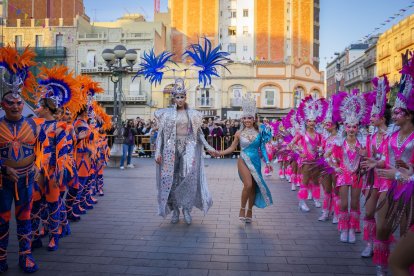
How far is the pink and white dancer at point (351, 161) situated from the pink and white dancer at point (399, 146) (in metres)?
1.46

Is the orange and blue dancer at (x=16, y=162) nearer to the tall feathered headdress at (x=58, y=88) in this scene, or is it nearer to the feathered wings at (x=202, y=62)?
the tall feathered headdress at (x=58, y=88)

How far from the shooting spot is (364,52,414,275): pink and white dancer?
366cm

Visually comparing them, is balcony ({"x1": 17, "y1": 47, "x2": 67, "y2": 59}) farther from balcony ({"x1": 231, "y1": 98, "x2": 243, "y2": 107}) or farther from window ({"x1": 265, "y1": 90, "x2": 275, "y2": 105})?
window ({"x1": 265, "y1": 90, "x2": 275, "y2": 105})

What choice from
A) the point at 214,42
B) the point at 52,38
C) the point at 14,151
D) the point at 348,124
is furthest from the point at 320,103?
the point at 214,42

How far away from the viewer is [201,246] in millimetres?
5535

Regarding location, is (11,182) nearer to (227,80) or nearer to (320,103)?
(320,103)

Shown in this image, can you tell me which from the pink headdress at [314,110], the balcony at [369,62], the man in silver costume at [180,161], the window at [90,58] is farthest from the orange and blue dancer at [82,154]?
the balcony at [369,62]

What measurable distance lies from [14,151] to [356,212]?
15.7ft

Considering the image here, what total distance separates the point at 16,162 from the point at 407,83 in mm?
4208

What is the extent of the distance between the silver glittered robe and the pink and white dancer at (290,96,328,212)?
92.2 inches

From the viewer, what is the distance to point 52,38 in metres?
44.4

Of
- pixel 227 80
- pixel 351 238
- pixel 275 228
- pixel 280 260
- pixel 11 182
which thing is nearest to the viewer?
pixel 11 182

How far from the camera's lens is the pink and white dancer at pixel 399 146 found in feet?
12.0

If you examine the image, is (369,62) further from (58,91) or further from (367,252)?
(58,91)
